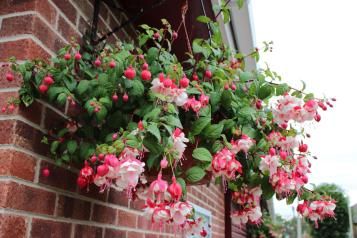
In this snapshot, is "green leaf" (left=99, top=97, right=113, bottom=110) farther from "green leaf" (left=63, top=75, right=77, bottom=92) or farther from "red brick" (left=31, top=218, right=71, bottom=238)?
"red brick" (left=31, top=218, right=71, bottom=238)

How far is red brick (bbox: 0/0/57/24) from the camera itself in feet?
4.28

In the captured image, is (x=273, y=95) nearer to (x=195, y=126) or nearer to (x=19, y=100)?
(x=195, y=126)

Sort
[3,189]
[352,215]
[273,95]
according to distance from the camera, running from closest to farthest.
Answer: [3,189], [273,95], [352,215]

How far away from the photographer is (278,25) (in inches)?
157

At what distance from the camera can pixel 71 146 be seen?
123 centimetres

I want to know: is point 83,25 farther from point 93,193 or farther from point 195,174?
point 195,174

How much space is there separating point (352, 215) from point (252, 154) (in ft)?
64.4

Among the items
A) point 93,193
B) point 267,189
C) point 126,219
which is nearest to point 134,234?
point 126,219

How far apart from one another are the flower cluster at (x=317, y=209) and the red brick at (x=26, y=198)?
927mm

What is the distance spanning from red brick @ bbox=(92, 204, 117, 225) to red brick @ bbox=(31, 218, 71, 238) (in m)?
0.20

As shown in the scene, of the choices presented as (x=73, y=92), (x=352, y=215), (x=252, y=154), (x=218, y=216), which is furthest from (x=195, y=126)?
(x=352, y=215)

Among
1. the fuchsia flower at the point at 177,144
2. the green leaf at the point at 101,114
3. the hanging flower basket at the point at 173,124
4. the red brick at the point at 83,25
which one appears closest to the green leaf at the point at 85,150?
the hanging flower basket at the point at 173,124

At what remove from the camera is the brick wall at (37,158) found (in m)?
1.13

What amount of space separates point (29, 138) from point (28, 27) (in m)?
0.37
